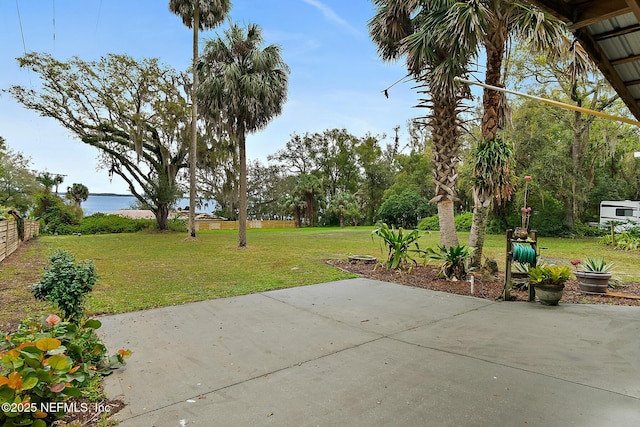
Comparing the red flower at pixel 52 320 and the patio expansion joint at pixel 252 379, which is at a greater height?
the red flower at pixel 52 320

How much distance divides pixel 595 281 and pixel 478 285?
1798mm

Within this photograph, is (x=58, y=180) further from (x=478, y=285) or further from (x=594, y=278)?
(x=594, y=278)

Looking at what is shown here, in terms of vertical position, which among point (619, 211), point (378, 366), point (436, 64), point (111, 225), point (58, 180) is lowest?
point (378, 366)

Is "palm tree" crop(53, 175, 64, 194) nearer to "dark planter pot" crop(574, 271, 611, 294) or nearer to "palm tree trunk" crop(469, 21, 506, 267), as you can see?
"palm tree trunk" crop(469, 21, 506, 267)

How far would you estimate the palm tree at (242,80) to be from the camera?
13.0m

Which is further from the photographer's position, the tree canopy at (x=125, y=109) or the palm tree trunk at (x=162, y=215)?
the palm tree trunk at (x=162, y=215)

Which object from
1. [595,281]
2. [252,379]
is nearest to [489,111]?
[595,281]

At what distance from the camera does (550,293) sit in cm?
500

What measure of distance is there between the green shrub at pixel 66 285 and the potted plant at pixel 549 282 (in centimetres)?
571

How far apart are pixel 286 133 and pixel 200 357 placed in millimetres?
37614

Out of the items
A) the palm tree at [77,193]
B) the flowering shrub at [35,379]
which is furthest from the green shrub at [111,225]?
the flowering shrub at [35,379]

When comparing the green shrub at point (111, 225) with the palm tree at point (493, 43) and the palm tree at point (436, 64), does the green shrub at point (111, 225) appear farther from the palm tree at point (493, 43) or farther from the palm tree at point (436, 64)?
→ the palm tree at point (493, 43)

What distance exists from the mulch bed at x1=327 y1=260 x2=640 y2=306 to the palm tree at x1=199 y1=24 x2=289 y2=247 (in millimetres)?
7851

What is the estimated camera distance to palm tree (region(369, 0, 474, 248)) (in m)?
6.80
